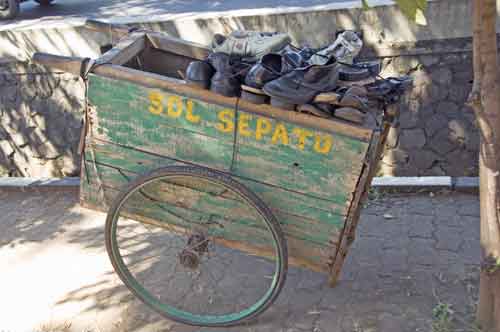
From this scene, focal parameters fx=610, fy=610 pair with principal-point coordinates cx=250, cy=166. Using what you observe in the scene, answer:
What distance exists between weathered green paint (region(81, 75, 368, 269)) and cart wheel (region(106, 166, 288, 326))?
3cm

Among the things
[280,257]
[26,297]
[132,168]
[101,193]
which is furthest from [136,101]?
[26,297]

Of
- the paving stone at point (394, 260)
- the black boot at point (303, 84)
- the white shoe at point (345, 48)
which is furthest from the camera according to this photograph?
the paving stone at point (394, 260)

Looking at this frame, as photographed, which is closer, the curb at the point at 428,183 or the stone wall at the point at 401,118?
the curb at the point at 428,183

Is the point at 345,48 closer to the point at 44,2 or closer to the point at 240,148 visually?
the point at 240,148

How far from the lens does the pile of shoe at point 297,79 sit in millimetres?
2684

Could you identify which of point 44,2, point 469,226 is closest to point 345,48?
point 469,226

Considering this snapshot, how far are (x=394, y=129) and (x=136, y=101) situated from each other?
2.98 metres

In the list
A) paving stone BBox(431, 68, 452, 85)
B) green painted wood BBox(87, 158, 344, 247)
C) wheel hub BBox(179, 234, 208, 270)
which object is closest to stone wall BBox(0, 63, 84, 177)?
green painted wood BBox(87, 158, 344, 247)

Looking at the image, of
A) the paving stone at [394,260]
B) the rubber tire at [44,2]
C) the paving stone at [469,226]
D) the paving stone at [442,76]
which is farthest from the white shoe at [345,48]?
the rubber tire at [44,2]

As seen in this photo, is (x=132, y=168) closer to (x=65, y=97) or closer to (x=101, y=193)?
(x=101, y=193)

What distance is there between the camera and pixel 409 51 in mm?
5121

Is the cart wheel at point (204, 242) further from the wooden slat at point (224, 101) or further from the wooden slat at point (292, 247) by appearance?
the wooden slat at point (224, 101)

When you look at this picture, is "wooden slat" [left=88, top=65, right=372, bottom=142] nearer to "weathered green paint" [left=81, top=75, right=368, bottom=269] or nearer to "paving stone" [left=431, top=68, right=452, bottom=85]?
"weathered green paint" [left=81, top=75, right=368, bottom=269]

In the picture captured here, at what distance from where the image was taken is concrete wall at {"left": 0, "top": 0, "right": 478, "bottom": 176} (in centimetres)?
500
